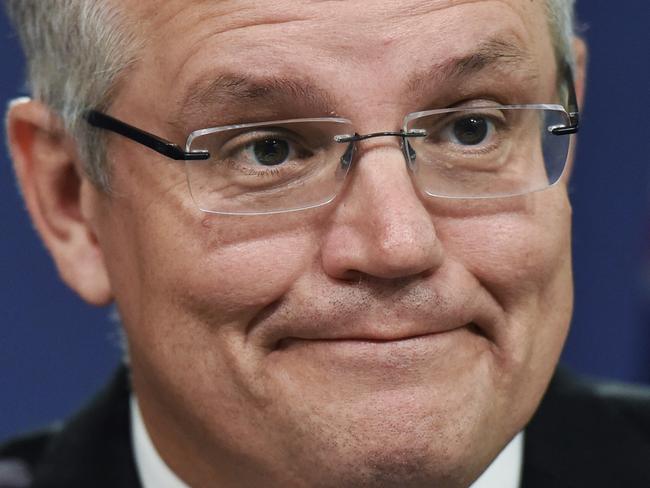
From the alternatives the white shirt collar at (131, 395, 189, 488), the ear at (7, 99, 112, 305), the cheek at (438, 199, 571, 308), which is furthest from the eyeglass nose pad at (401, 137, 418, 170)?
the white shirt collar at (131, 395, 189, 488)

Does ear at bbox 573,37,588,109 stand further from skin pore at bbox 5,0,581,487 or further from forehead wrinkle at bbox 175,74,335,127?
forehead wrinkle at bbox 175,74,335,127

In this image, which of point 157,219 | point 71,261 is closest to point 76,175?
point 71,261

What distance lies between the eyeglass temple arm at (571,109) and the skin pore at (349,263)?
8 cm

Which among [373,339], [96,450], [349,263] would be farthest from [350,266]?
[96,450]

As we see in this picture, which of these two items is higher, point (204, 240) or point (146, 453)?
point (204, 240)

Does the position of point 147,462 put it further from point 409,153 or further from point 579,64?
point 579,64

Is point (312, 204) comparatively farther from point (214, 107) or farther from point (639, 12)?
point (639, 12)

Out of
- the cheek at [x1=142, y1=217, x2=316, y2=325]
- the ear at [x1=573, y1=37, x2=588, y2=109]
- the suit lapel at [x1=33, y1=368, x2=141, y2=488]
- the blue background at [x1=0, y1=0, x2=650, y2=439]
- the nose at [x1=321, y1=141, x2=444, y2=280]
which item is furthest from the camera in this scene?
the blue background at [x1=0, y1=0, x2=650, y2=439]

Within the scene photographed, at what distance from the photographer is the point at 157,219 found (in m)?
2.21

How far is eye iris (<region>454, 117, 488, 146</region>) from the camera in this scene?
2.17 meters

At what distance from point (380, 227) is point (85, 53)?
742mm

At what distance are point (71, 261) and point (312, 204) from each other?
2.23ft

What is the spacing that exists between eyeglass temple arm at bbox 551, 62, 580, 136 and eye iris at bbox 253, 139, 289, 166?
0.52m

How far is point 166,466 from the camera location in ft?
8.32
